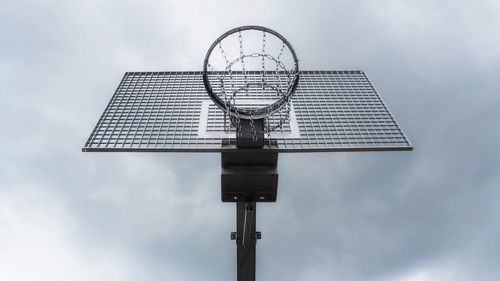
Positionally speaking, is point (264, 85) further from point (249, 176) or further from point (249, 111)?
point (249, 176)

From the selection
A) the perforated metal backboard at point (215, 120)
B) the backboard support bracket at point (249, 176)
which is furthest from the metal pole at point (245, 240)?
the perforated metal backboard at point (215, 120)

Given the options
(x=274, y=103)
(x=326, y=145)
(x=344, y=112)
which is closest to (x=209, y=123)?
(x=274, y=103)

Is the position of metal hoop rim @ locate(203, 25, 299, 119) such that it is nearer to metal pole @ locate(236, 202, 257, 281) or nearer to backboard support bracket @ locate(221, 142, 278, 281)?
backboard support bracket @ locate(221, 142, 278, 281)

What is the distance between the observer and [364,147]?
14.1 meters

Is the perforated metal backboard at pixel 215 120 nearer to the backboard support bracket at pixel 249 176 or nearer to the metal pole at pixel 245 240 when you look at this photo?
the backboard support bracket at pixel 249 176

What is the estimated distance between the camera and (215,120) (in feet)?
47.4

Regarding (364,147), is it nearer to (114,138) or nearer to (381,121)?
(381,121)

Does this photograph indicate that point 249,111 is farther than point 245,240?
No

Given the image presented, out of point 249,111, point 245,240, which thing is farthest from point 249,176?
point 245,240

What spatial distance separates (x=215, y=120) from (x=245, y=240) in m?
4.66

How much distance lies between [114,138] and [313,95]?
7.11m

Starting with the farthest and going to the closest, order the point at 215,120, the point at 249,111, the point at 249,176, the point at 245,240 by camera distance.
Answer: the point at 245,240, the point at 215,120, the point at 249,176, the point at 249,111

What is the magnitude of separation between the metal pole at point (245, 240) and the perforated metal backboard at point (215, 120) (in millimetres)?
2759

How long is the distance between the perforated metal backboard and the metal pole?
2.76m
